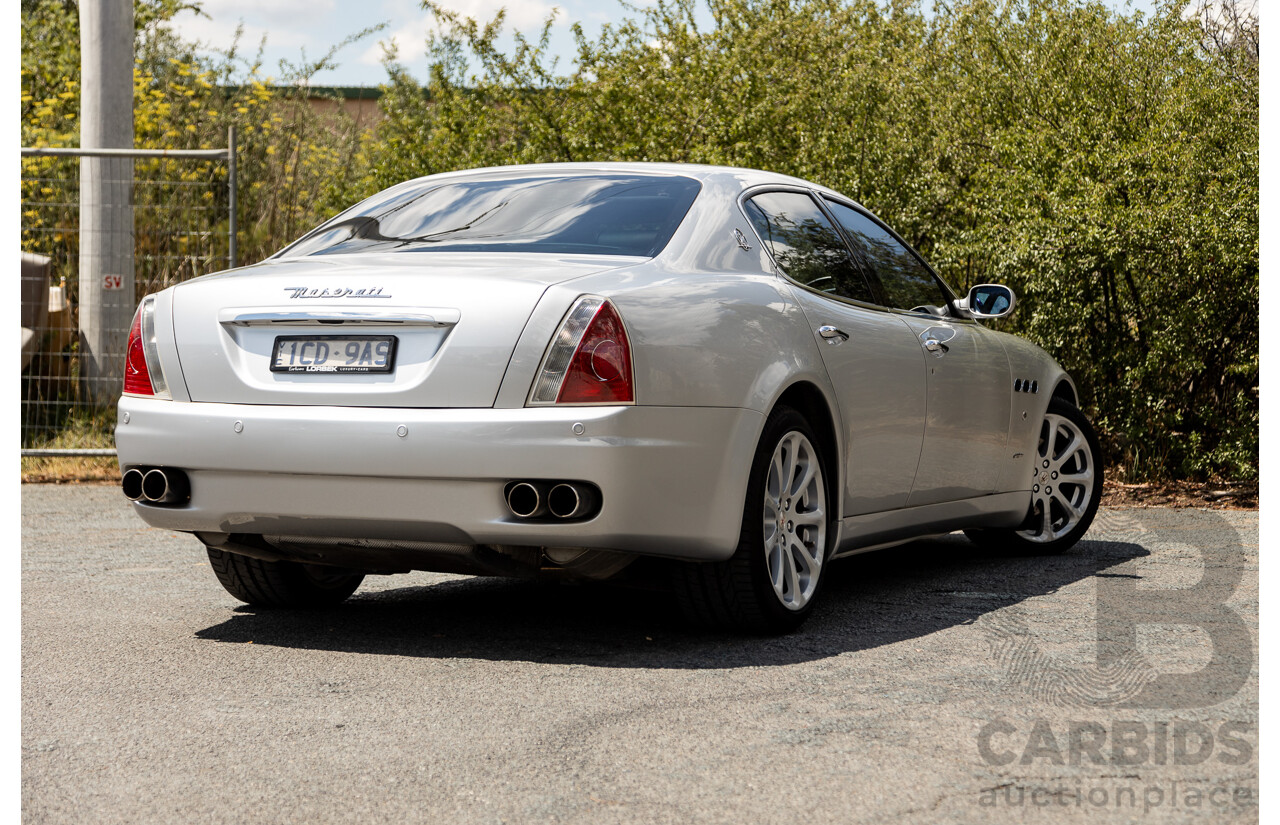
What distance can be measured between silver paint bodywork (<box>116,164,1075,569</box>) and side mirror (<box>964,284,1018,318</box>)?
1.73 meters

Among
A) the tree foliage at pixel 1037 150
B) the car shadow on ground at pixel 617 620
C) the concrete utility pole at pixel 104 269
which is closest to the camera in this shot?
the car shadow on ground at pixel 617 620

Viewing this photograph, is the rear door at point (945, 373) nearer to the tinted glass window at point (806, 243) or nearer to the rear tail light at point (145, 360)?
the tinted glass window at point (806, 243)

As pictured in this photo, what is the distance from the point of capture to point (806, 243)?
17.6 ft

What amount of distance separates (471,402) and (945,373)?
2.43 metres

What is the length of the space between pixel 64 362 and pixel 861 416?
667 cm

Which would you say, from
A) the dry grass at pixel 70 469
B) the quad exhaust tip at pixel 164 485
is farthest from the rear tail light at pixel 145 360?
the dry grass at pixel 70 469

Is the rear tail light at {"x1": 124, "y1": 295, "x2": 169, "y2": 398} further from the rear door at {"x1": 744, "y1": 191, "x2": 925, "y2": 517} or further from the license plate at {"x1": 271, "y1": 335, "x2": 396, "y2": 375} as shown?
the rear door at {"x1": 744, "y1": 191, "x2": 925, "y2": 517}

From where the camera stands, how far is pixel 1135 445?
957 cm

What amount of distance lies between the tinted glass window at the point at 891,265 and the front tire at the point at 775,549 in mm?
1182

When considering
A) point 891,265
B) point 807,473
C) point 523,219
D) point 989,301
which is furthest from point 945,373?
point 523,219

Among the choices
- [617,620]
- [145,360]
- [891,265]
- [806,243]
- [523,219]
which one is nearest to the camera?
[145,360]

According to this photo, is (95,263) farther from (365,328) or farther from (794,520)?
(794,520)

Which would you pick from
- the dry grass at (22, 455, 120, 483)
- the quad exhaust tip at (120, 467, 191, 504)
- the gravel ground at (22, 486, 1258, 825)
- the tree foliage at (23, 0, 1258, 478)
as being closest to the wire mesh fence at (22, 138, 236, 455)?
the dry grass at (22, 455, 120, 483)

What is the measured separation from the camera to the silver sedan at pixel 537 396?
411 centimetres
